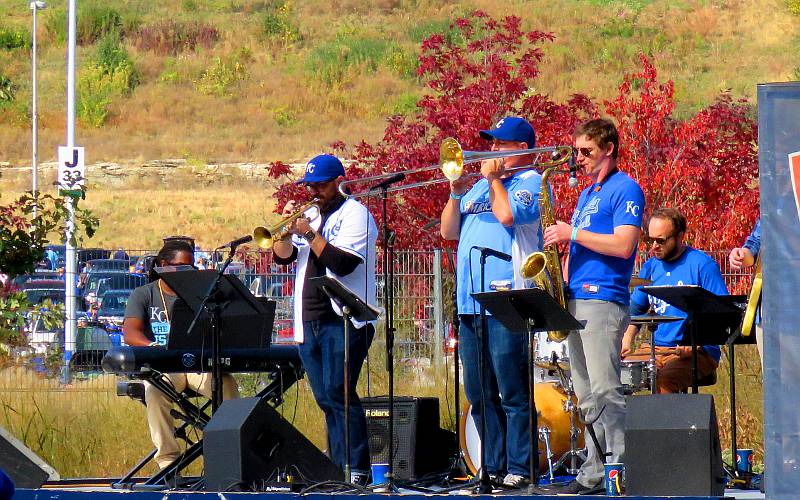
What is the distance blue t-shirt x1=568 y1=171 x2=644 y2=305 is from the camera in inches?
255

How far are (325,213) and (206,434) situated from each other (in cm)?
147

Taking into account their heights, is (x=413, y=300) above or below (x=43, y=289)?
below

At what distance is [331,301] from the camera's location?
7289mm

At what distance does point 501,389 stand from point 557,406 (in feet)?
6.00

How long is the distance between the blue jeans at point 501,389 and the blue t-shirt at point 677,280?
1302mm

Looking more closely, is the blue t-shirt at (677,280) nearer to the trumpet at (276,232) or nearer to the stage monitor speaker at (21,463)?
the trumpet at (276,232)

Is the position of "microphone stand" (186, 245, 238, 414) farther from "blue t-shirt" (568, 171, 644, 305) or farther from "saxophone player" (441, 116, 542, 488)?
"blue t-shirt" (568, 171, 644, 305)

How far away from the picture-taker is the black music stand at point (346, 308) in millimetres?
6754

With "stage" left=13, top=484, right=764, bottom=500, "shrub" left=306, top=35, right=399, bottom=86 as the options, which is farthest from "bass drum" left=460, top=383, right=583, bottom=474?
"shrub" left=306, top=35, right=399, bottom=86

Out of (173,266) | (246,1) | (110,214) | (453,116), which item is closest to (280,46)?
(246,1)

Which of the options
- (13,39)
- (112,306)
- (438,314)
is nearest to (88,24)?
(13,39)

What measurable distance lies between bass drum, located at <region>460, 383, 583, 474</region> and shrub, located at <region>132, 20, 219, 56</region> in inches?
1559

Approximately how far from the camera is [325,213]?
741 centimetres

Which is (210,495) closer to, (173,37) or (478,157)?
(478,157)
